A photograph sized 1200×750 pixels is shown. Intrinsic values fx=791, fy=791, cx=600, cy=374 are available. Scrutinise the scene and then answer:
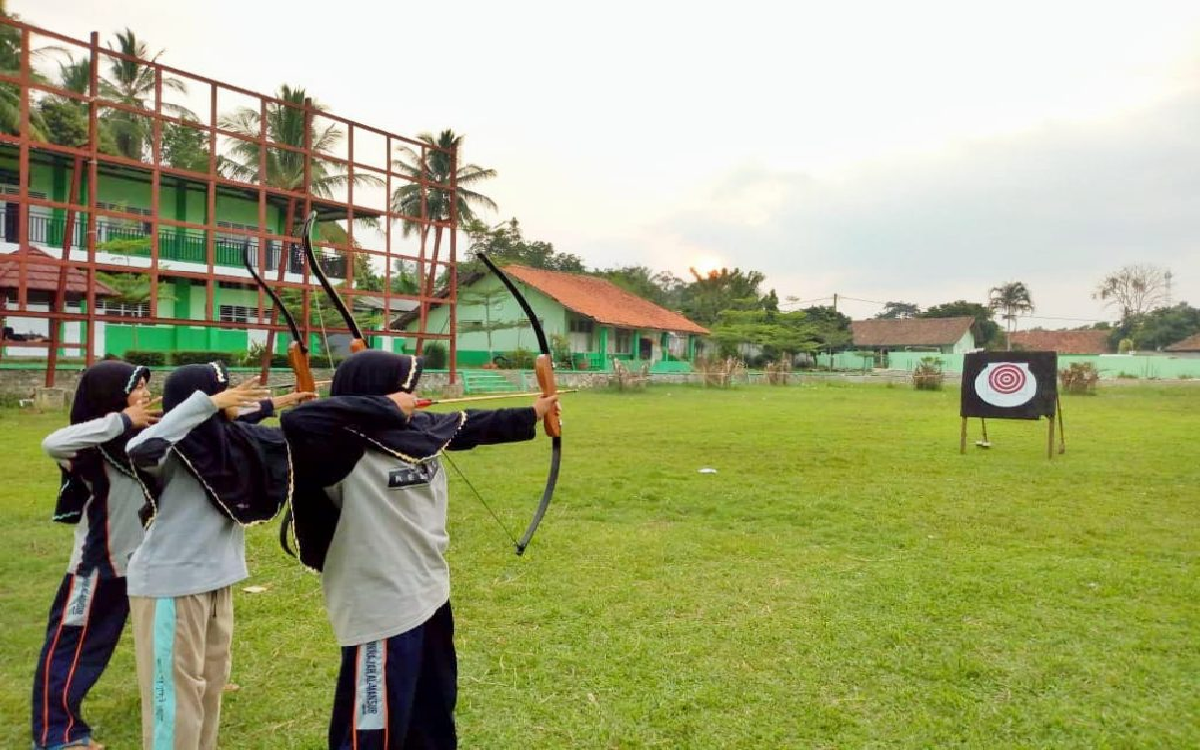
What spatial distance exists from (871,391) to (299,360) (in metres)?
26.0

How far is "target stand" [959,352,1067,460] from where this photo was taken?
33.4ft

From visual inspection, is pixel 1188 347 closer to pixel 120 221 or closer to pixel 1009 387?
pixel 1009 387

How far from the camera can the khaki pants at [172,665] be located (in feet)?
7.29

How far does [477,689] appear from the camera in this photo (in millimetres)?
3139

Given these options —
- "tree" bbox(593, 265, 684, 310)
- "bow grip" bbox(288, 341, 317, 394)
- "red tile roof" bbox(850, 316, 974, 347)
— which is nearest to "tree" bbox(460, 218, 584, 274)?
"tree" bbox(593, 265, 684, 310)

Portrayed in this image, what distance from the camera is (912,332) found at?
54.6 metres

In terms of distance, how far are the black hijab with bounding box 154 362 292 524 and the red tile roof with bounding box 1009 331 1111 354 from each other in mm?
65637

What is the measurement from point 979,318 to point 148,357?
5359 centimetres

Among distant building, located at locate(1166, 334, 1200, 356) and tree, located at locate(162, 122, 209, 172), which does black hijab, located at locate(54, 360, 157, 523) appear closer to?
tree, located at locate(162, 122, 209, 172)

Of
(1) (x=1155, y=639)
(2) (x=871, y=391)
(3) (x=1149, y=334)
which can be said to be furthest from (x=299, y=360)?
(3) (x=1149, y=334)

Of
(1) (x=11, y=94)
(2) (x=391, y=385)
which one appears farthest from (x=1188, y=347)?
(2) (x=391, y=385)

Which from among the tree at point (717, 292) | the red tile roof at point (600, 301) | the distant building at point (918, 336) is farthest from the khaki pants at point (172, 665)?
the distant building at point (918, 336)

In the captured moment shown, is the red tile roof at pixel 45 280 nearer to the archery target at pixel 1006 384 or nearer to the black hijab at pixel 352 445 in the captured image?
the black hijab at pixel 352 445

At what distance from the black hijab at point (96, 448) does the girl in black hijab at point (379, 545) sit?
36.1 inches
